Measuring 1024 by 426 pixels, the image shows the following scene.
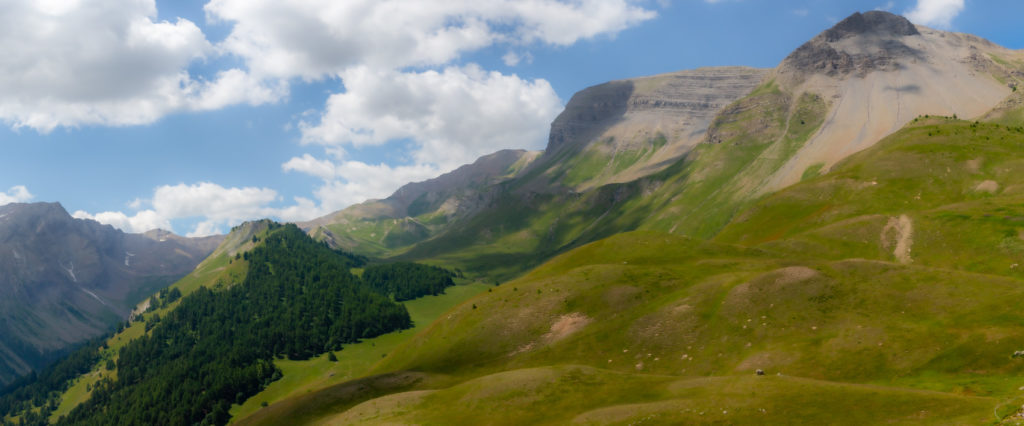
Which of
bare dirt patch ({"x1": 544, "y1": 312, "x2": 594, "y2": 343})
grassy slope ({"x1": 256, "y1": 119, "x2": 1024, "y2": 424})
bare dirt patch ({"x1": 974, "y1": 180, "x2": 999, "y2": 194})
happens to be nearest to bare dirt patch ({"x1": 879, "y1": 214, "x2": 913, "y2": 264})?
grassy slope ({"x1": 256, "y1": 119, "x2": 1024, "y2": 424})

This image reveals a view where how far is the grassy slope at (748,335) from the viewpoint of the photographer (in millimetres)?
44375

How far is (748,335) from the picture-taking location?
223ft

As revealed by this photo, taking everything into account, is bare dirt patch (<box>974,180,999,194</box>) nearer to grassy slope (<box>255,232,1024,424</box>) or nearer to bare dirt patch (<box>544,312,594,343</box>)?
grassy slope (<box>255,232,1024,424</box>)

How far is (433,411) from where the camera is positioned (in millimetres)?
60000

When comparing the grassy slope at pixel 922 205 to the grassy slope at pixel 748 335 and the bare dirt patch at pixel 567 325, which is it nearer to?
the grassy slope at pixel 748 335

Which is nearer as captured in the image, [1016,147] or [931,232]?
[931,232]

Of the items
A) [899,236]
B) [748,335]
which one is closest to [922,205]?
[899,236]

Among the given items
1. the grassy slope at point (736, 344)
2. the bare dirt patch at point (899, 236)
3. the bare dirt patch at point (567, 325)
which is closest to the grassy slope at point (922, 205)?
the bare dirt patch at point (899, 236)

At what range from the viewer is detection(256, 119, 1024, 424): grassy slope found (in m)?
44.4

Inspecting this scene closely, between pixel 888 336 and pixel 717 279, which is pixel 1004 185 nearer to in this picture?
pixel 717 279

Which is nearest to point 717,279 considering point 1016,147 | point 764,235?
point 764,235

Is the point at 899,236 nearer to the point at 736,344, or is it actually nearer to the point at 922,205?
the point at 922,205

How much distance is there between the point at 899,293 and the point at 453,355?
65.5m

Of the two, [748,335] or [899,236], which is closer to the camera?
[748,335]
